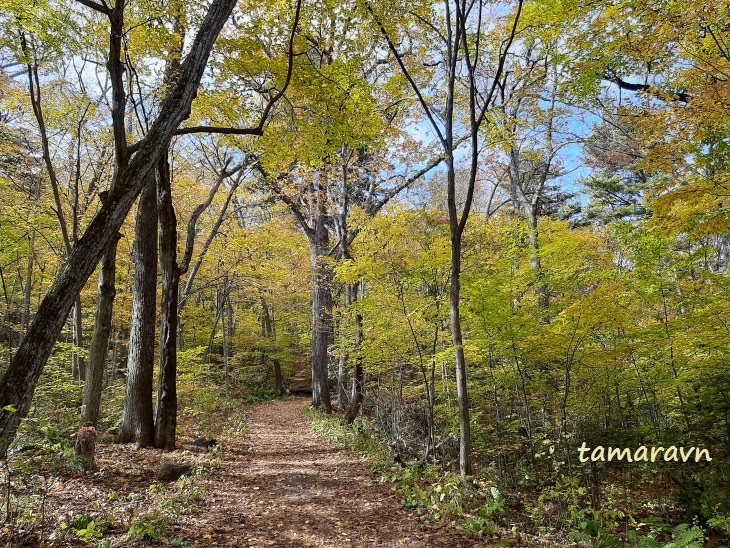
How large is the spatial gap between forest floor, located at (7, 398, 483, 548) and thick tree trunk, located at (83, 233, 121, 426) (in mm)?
770

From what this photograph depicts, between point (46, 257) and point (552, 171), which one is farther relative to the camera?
point (552, 171)

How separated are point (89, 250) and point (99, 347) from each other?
2.73 m

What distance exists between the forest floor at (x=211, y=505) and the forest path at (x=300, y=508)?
0.04 ft

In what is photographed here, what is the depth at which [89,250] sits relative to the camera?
3393 mm

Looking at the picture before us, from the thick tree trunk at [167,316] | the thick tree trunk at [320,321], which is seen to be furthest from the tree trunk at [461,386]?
the thick tree trunk at [320,321]

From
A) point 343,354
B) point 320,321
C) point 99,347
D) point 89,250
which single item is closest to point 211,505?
Result: point 99,347

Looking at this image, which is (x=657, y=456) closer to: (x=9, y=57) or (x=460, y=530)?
(x=460, y=530)

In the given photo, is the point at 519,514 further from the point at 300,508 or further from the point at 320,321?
the point at 320,321

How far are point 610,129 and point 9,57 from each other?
1663cm

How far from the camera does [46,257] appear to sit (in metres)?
12.7

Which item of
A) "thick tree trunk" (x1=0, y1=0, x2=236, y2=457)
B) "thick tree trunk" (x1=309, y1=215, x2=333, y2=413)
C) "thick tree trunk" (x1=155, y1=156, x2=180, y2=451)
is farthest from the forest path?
"thick tree trunk" (x1=309, y1=215, x2=333, y2=413)

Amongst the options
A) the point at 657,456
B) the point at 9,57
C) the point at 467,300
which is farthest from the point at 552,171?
the point at 9,57

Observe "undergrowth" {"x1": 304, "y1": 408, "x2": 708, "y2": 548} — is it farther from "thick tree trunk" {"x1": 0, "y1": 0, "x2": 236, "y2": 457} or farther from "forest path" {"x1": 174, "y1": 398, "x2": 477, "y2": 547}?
"thick tree trunk" {"x1": 0, "y1": 0, "x2": 236, "y2": 457}

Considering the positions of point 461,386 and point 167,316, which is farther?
point 167,316
